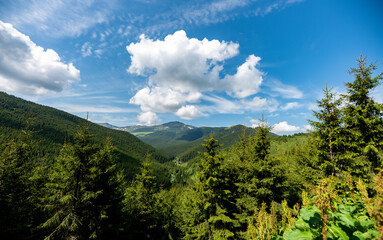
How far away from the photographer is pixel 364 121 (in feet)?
39.5

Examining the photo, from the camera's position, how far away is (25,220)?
11.5 m

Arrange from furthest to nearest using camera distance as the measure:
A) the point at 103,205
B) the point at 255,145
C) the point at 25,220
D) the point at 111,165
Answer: the point at 255,145 → the point at 111,165 → the point at 103,205 → the point at 25,220

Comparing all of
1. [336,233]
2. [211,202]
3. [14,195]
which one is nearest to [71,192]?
[14,195]

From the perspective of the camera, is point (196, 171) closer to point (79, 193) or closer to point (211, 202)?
point (211, 202)

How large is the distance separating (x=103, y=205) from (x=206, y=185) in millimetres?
9253

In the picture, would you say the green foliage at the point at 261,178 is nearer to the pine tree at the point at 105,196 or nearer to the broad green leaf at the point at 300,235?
the pine tree at the point at 105,196

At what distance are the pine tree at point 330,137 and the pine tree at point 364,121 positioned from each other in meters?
0.71

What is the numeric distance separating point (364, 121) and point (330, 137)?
2616 mm

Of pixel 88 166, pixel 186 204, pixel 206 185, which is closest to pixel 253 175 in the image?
pixel 206 185

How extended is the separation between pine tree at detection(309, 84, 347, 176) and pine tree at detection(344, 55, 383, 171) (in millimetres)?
707

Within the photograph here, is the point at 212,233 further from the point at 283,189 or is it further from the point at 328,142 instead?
the point at 328,142

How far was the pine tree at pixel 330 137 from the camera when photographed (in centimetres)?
1270

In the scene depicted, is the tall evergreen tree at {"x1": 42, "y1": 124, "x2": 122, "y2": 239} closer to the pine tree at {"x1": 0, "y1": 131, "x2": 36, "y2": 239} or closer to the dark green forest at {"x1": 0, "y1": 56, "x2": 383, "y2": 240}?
the dark green forest at {"x1": 0, "y1": 56, "x2": 383, "y2": 240}

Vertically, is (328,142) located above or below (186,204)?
above
